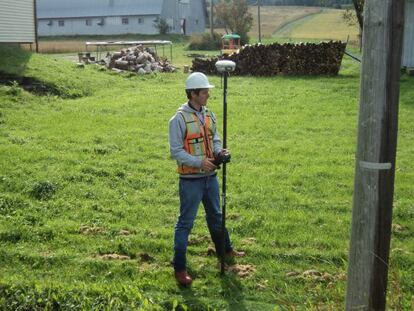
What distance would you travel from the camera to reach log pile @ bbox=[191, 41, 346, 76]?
83.1 ft

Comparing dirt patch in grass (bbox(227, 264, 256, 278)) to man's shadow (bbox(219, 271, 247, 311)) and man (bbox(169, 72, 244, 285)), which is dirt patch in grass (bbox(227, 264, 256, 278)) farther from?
man (bbox(169, 72, 244, 285))

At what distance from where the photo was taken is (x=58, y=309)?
518 centimetres

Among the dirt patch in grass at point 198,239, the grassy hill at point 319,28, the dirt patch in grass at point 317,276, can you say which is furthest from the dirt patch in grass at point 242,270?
the grassy hill at point 319,28

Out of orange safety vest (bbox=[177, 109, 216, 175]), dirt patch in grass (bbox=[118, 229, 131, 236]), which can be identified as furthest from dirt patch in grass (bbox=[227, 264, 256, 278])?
dirt patch in grass (bbox=[118, 229, 131, 236])

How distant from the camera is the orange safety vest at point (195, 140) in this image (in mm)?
5578

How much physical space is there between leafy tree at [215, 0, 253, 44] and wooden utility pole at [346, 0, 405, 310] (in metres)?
58.4

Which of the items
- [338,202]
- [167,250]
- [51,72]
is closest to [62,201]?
[167,250]

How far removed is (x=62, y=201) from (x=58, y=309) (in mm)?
3147

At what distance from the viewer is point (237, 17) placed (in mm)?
62938

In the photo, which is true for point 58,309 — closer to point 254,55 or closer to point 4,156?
point 4,156

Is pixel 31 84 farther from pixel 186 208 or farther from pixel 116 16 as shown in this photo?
pixel 116 16

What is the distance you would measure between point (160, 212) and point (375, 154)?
16.0 feet

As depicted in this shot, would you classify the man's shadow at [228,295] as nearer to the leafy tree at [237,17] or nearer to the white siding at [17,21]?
the white siding at [17,21]

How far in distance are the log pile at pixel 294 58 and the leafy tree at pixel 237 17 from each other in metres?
35.0
